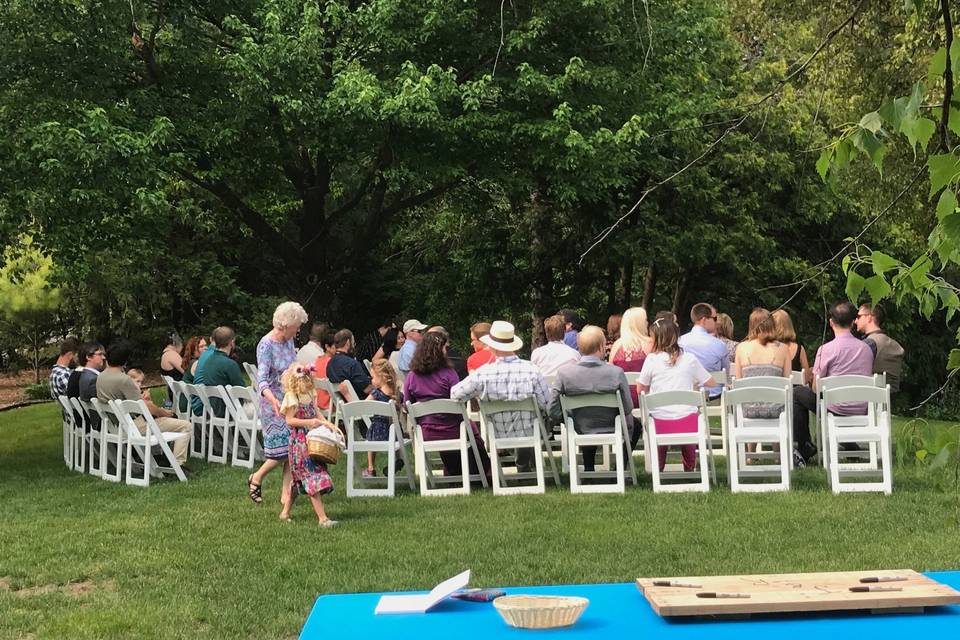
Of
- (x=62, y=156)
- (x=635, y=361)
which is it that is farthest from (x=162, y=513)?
(x=62, y=156)

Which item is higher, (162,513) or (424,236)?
(424,236)

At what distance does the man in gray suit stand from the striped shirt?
0.86 ft

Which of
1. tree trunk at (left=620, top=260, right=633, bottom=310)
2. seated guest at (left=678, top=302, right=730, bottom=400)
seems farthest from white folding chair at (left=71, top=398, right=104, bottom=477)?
tree trunk at (left=620, top=260, right=633, bottom=310)

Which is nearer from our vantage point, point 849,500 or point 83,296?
point 849,500

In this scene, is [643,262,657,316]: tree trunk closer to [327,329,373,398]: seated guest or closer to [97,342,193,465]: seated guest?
[327,329,373,398]: seated guest

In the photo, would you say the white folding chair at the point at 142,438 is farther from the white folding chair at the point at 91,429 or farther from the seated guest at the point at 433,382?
the seated guest at the point at 433,382

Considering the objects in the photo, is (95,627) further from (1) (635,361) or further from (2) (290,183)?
(2) (290,183)

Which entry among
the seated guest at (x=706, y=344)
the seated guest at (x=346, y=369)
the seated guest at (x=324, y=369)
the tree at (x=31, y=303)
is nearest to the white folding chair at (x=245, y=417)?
the seated guest at (x=324, y=369)

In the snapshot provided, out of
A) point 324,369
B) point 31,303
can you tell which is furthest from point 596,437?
point 31,303

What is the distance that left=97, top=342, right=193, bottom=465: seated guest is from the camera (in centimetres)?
1277

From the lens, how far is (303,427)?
938 cm

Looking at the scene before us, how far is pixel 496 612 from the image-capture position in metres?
2.77

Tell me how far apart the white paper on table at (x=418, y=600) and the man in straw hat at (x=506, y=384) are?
7.82 metres

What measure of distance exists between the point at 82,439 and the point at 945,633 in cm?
1279
